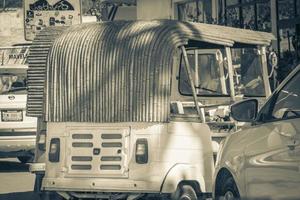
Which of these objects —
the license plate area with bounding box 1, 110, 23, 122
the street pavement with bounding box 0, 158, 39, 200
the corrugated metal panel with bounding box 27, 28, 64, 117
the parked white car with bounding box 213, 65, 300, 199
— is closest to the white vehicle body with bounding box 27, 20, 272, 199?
the corrugated metal panel with bounding box 27, 28, 64, 117

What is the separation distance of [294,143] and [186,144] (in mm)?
2725

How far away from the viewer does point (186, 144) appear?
9.03 metres

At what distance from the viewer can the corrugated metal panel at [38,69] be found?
9969 mm

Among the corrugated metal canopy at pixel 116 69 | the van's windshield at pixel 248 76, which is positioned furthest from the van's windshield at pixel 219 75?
the corrugated metal canopy at pixel 116 69

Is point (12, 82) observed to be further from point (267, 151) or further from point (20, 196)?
point (267, 151)

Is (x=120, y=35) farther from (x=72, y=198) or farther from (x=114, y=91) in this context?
(x=72, y=198)

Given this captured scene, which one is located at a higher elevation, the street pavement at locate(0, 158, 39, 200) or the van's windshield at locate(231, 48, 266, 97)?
the van's windshield at locate(231, 48, 266, 97)

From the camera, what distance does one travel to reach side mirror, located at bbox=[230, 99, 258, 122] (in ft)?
24.7

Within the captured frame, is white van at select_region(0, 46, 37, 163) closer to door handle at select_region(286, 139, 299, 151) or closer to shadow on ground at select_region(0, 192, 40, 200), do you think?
shadow on ground at select_region(0, 192, 40, 200)

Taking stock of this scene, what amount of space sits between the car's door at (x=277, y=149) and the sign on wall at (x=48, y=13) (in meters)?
10.5

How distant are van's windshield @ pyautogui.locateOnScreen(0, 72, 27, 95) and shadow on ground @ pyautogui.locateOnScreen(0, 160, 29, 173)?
1.61m

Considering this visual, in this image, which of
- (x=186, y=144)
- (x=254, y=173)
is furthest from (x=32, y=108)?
(x=254, y=173)

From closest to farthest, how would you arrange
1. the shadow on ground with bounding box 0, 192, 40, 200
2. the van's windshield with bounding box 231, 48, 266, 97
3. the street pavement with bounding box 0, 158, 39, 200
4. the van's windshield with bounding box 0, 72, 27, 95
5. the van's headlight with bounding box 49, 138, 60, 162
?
the van's headlight with bounding box 49, 138, 60, 162 → the van's windshield with bounding box 231, 48, 266, 97 → the shadow on ground with bounding box 0, 192, 40, 200 → the street pavement with bounding box 0, 158, 39, 200 → the van's windshield with bounding box 0, 72, 27, 95

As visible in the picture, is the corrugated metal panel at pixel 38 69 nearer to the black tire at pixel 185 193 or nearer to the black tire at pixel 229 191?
the black tire at pixel 185 193
